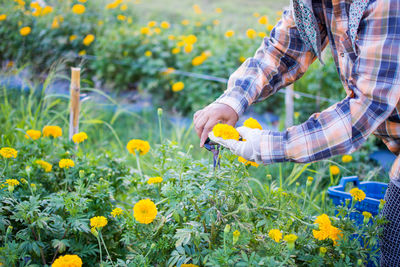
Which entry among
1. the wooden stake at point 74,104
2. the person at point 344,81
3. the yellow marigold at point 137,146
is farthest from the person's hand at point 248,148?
the wooden stake at point 74,104

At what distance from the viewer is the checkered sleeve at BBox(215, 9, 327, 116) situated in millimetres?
1630

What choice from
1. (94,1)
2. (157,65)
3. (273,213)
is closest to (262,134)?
(273,213)

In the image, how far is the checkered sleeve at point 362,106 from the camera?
1124 mm

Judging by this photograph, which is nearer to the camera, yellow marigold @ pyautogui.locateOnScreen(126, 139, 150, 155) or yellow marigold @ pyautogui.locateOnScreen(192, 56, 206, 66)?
yellow marigold @ pyautogui.locateOnScreen(126, 139, 150, 155)

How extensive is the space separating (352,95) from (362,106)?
9cm

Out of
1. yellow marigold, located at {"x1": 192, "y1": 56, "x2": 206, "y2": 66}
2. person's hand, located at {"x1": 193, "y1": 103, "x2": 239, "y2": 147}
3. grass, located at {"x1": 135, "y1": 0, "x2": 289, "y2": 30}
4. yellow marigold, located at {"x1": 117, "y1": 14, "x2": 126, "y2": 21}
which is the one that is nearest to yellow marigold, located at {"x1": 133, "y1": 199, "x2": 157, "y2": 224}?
person's hand, located at {"x1": 193, "y1": 103, "x2": 239, "y2": 147}

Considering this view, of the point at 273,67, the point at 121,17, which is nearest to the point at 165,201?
the point at 273,67

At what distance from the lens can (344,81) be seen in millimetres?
1549

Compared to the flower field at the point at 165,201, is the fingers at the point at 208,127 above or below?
above

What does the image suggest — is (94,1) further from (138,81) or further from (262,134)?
(262,134)

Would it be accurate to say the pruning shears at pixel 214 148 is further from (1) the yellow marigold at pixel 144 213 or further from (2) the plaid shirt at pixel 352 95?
(1) the yellow marigold at pixel 144 213

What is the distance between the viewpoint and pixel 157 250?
144 cm

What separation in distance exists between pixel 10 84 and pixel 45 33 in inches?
45.5

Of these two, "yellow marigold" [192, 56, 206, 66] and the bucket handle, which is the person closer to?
the bucket handle
